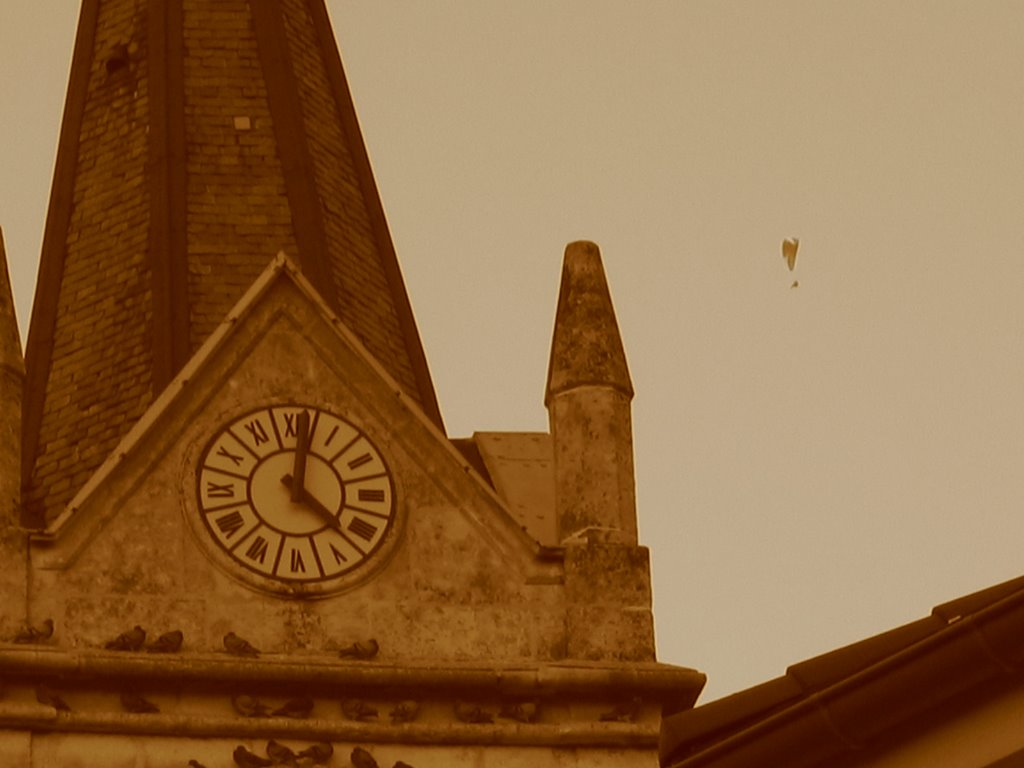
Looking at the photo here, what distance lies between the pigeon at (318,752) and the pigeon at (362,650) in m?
0.74

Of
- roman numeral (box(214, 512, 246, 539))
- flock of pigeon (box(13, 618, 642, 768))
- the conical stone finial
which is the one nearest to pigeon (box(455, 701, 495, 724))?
flock of pigeon (box(13, 618, 642, 768))

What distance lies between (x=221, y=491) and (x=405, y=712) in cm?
214

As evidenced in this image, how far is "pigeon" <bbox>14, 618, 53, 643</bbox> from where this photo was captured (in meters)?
28.5

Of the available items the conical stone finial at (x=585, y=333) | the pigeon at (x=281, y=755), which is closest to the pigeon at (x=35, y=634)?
the pigeon at (x=281, y=755)

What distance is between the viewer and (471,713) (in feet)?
94.0

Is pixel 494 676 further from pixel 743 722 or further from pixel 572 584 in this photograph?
pixel 743 722

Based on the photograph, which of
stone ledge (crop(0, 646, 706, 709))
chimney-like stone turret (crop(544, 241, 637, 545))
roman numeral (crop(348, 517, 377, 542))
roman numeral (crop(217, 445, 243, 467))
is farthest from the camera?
chimney-like stone turret (crop(544, 241, 637, 545))

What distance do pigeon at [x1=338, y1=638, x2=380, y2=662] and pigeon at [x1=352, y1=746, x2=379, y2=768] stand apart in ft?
2.41

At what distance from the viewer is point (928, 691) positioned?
13.8 metres

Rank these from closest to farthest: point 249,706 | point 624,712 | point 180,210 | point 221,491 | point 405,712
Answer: point 249,706
point 405,712
point 624,712
point 221,491
point 180,210

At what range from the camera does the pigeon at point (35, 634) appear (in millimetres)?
28469

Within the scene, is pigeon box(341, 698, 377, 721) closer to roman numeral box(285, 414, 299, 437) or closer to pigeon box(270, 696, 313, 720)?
pigeon box(270, 696, 313, 720)

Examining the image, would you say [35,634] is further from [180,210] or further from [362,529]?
[180,210]

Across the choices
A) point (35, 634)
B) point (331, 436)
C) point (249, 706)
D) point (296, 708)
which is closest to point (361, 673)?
point (296, 708)
